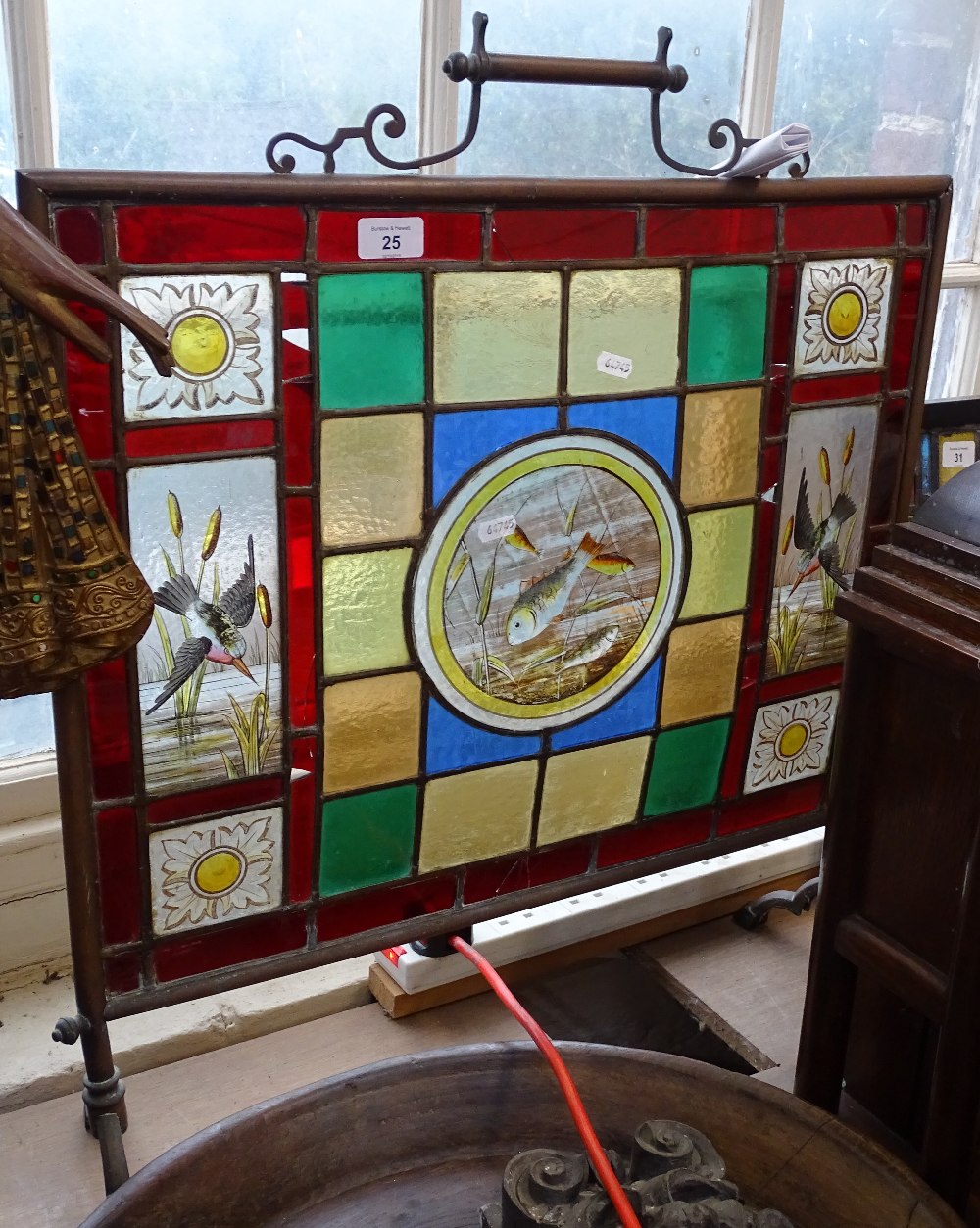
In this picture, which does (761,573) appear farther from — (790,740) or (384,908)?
(384,908)

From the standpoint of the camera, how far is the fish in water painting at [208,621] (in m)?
1.12

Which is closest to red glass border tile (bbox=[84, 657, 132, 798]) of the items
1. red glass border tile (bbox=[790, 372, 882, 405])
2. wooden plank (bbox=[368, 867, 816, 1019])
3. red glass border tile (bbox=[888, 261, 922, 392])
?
wooden plank (bbox=[368, 867, 816, 1019])

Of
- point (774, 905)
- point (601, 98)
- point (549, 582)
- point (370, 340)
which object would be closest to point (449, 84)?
point (601, 98)

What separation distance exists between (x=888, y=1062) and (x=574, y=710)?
47cm

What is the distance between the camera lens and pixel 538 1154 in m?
0.92

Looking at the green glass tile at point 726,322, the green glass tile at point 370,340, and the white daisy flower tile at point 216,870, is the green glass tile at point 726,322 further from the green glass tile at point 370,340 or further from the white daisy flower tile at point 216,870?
the white daisy flower tile at point 216,870

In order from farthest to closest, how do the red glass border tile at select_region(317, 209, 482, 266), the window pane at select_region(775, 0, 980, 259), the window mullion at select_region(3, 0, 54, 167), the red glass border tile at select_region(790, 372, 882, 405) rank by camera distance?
the window pane at select_region(775, 0, 980, 259), the red glass border tile at select_region(790, 372, 882, 405), the window mullion at select_region(3, 0, 54, 167), the red glass border tile at select_region(317, 209, 482, 266)

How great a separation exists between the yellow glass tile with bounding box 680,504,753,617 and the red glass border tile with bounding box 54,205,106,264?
2.20 feet

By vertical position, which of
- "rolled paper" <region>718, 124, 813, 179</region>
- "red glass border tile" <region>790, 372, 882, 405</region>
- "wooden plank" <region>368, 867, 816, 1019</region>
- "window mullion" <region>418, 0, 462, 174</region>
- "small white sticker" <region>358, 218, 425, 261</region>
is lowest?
"wooden plank" <region>368, 867, 816, 1019</region>

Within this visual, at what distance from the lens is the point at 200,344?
1.09m

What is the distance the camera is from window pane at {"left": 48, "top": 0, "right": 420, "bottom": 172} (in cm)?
139

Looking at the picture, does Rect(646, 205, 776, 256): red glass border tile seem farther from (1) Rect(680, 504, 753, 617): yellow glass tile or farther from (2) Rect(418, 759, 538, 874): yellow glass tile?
(2) Rect(418, 759, 538, 874): yellow glass tile

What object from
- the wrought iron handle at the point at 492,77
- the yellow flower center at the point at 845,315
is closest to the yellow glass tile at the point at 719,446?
the yellow flower center at the point at 845,315

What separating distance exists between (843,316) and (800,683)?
437 mm
